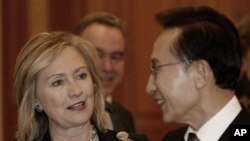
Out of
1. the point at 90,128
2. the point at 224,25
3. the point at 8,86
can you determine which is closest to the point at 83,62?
the point at 90,128

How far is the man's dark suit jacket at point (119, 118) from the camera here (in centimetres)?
414

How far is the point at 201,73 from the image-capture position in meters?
2.96

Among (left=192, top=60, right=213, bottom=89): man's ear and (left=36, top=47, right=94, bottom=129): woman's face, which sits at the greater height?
(left=192, top=60, right=213, bottom=89): man's ear

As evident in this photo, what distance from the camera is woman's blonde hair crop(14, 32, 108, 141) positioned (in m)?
3.35

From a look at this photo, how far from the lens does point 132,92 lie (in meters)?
5.49

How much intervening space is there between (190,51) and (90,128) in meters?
0.79

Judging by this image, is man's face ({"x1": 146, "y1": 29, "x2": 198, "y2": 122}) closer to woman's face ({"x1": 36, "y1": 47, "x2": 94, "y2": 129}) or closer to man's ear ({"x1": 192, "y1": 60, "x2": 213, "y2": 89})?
man's ear ({"x1": 192, "y1": 60, "x2": 213, "y2": 89})

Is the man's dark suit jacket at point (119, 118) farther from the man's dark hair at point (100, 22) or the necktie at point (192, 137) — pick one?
the necktie at point (192, 137)

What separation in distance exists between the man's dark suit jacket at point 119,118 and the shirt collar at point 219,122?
47.4 inches

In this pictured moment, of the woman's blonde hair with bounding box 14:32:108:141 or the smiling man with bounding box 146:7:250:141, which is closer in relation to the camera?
the smiling man with bounding box 146:7:250:141

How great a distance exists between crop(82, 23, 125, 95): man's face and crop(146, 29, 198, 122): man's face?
3.94 feet

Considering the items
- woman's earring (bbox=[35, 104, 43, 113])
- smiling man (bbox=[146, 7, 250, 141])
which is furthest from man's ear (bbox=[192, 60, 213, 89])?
woman's earring (bbox=[35, 104, 43, 113])

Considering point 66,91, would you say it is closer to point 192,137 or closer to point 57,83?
point 57,83

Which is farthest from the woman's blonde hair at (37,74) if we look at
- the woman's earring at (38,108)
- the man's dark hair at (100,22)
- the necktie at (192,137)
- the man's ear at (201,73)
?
the man's dark hair at (100,22)
